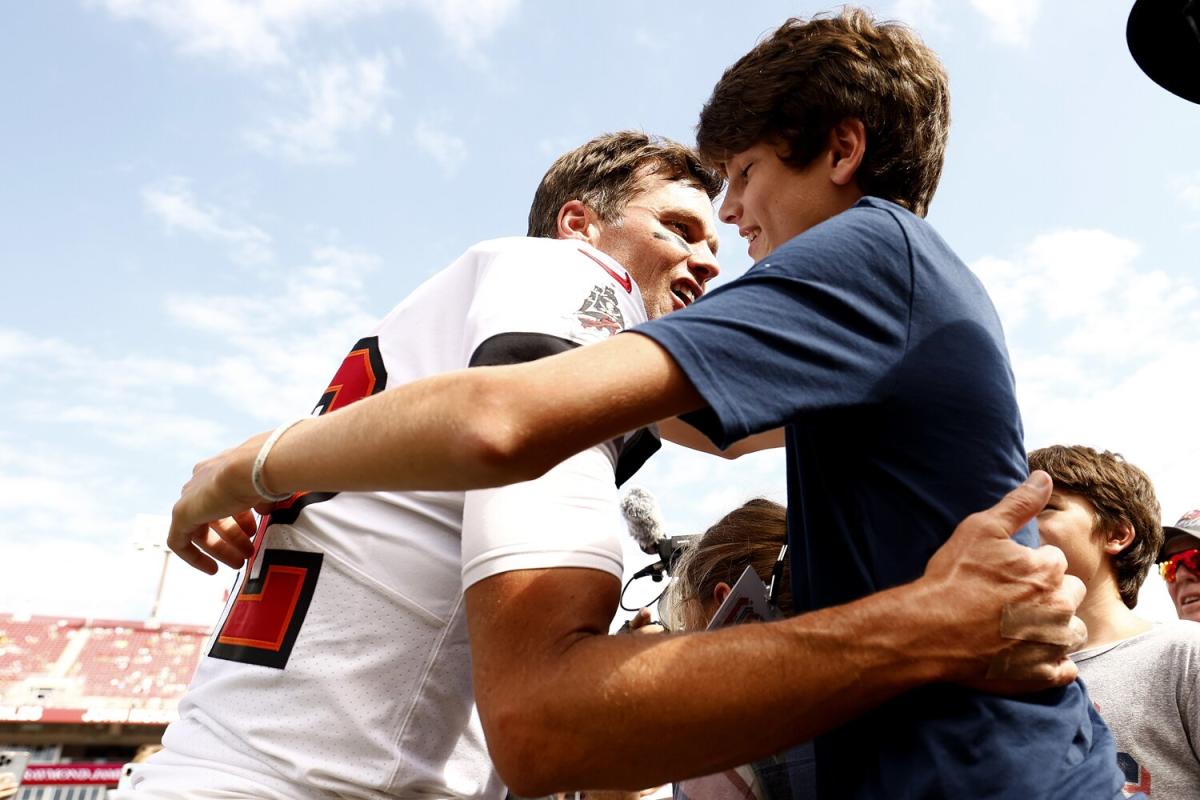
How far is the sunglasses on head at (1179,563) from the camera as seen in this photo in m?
4.11

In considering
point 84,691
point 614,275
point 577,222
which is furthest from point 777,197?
point 84,691

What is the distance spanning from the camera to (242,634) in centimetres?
156

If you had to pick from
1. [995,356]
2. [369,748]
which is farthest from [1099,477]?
[369,748]

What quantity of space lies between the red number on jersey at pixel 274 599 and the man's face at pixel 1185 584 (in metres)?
3.89

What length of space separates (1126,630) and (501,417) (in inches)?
113

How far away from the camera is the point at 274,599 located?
156 centimetres

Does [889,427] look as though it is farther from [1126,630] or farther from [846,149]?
[1126,630]

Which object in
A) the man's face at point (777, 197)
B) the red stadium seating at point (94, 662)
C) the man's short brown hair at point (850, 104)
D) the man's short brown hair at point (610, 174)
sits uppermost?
the red stadium seating at point (94, 662)

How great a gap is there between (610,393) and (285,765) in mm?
800

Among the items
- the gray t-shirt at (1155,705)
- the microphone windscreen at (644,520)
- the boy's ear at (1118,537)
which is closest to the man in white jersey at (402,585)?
the gray t-shirt at (1155,705)

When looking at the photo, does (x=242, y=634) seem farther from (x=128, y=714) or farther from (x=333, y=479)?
(x=128, y=714)

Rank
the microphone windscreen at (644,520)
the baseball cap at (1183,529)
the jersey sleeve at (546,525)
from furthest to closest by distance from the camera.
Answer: the microphone windscreen at (644,520) < the baseball cap at (1183,529) < the jersey sleeve at (546,525)

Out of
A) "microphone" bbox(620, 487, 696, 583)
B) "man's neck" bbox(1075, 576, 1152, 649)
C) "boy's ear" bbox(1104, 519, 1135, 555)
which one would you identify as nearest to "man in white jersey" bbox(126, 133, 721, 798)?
"man's neck" bbox(1075, 576, 1152, 649)

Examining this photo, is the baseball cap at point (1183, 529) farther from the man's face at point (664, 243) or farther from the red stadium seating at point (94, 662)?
the red stadium seating at point (94, 662)
